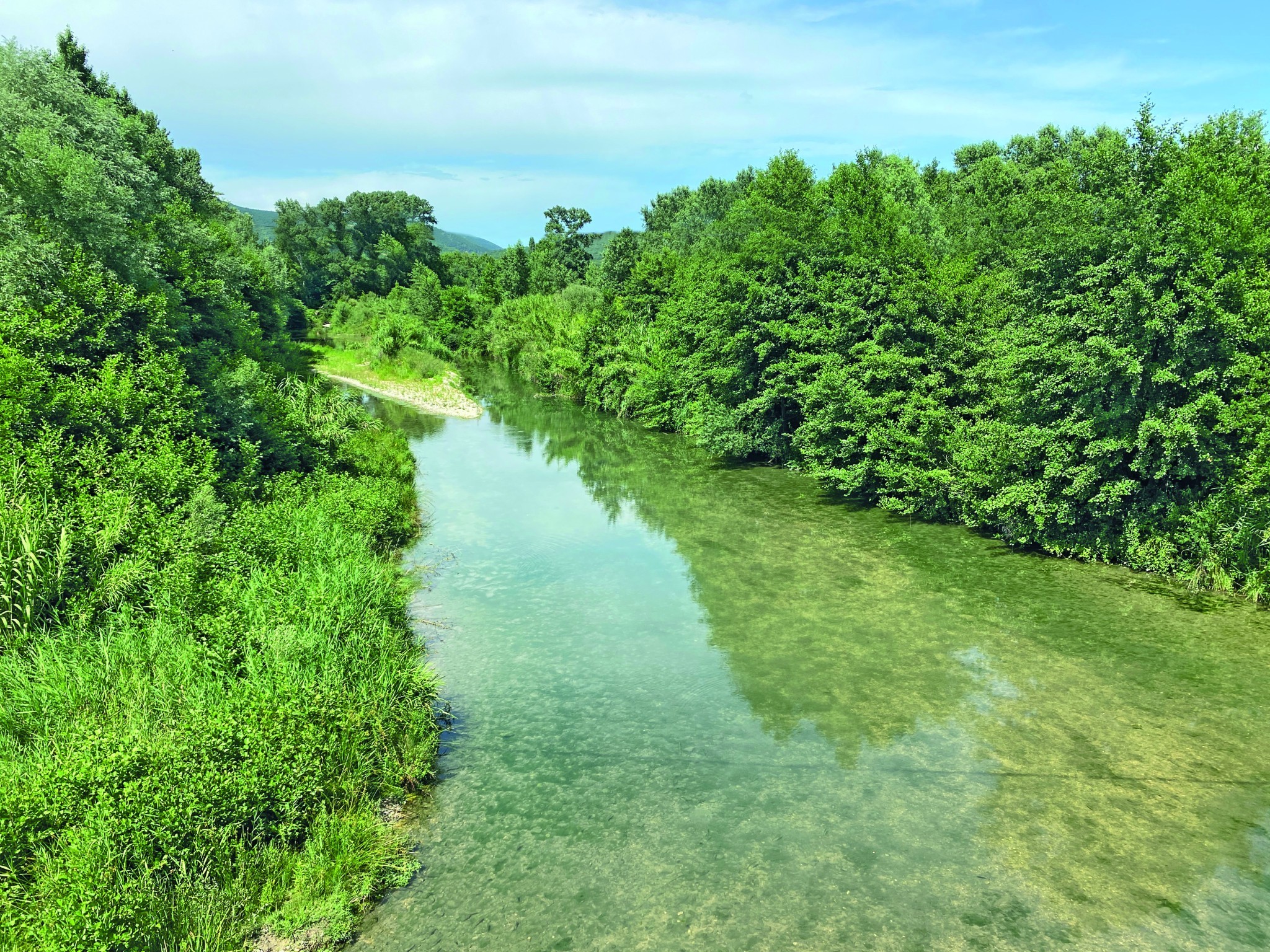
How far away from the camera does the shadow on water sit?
10.4m

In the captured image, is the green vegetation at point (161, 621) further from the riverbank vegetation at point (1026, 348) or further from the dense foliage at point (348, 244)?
the dense foliage at point (348, 244)

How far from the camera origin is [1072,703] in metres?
14.4

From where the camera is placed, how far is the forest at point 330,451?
28.3 ft

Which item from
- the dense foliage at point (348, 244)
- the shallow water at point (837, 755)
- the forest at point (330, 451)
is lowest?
the shallow water at point (837, 755)

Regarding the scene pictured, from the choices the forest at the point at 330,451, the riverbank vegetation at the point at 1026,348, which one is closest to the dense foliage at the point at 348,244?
the forest at the point at 330,451

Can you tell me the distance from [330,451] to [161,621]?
1354 centimetres

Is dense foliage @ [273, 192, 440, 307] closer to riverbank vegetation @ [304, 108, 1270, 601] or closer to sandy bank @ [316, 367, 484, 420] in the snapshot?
sandy bank @ [316, 367, 484, 420]

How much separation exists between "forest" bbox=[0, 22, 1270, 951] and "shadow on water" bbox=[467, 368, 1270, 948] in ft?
8.34

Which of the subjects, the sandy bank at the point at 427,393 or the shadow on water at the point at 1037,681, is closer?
the shadow on water at the point at 1037,681

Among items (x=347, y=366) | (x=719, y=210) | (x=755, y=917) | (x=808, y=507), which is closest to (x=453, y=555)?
(x=808, y=507)

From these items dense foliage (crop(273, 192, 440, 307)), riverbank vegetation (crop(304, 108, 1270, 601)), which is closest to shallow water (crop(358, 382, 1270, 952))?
riverbank vegetation (crop(304, 108, 1270, 601))

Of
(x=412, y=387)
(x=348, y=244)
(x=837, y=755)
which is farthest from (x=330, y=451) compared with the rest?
(x=348, y=244)

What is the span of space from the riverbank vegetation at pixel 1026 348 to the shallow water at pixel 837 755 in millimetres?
2119

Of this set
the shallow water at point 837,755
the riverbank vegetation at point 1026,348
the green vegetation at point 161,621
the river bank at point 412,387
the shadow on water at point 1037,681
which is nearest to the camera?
the green vegetation at point 161,621
